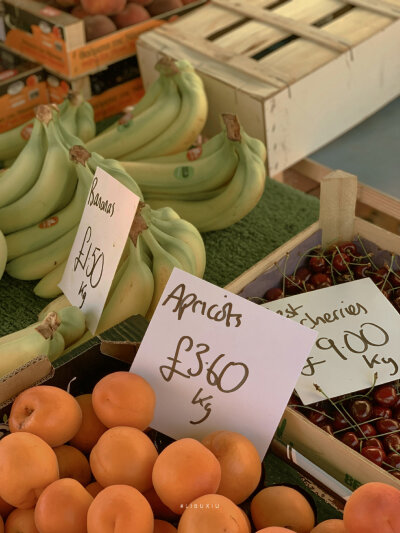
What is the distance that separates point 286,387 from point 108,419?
232mm

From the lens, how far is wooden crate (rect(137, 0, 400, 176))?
1666 millimetres

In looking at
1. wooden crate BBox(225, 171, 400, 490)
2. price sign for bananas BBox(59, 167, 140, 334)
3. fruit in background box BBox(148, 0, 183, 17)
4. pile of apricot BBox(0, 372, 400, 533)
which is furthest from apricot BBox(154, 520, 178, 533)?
fruit in background box BBox(148, 0, 183, 17)

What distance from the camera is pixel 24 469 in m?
0.72

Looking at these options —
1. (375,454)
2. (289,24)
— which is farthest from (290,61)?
(375,454)

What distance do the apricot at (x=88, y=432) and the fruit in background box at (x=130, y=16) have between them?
153cm

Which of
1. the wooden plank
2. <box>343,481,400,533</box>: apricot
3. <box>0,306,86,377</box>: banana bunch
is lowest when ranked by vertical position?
<box>0,306,86,377</box>: banana bunch

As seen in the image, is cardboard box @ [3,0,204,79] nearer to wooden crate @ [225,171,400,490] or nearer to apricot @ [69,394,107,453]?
wooden crate @ [225,171,400,490]

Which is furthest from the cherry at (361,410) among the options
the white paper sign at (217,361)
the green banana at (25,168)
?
the green banana at (25,168)

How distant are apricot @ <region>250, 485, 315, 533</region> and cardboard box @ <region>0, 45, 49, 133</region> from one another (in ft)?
5.05

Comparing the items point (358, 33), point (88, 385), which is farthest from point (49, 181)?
point (358, 33)

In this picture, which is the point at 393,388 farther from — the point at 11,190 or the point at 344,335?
the point at 11,190

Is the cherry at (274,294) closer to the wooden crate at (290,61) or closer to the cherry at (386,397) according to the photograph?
the cherry at (386,397)

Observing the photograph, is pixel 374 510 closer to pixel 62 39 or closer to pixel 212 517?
pixel 212 517

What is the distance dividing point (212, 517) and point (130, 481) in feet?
0.41
